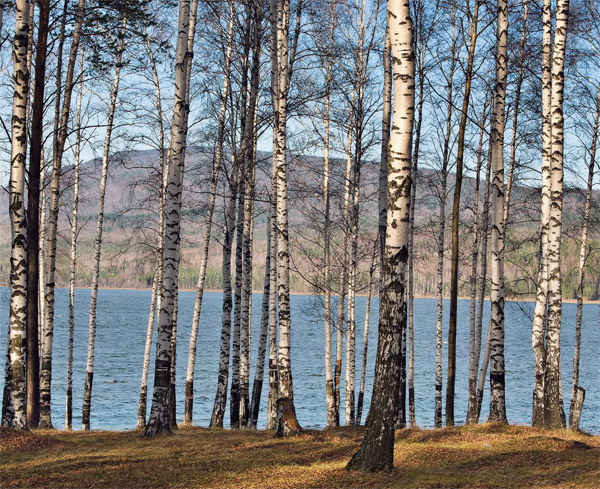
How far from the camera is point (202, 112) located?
54.9 ft

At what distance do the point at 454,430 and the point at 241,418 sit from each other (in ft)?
24.0

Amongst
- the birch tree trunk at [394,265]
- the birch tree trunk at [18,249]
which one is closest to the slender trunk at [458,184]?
the birch tree trunk at [394,265]

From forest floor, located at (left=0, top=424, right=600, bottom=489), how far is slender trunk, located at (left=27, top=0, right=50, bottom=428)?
115 inches

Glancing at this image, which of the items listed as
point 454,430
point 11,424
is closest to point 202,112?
point 11,424

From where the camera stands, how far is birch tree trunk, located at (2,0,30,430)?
986cm

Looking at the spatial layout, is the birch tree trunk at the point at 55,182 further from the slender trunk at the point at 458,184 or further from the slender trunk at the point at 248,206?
the slender trunk at the point at 458,184

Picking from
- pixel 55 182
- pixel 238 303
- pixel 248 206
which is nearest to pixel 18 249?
pixel 55 182

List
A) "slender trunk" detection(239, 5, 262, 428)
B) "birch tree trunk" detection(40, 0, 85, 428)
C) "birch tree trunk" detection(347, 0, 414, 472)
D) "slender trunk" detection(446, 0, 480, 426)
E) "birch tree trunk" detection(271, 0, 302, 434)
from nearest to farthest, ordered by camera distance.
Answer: "birch tree trunk" detection(347, 0, 414, 472) → "birch tree trunk" detection(271, 0, 302, 434) → "slender trunk" detection(446, 0, 480, 426) → "slender trunk" detection(239, 5, 262, 428) → "birch tree trunk" detection(40, 0, 85, 428)

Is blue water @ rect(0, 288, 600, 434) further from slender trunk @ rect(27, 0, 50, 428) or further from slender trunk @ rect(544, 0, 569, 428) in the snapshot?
slender trunk @ rect(544, 0, 569, 428)

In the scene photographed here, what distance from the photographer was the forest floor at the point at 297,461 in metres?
6.82

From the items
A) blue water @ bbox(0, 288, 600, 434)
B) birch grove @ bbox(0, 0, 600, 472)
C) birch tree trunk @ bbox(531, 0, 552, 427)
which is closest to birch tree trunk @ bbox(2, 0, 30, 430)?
birch grove @ bbox(0, 0, 600, 472)

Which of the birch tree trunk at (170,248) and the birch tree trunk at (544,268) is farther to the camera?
the birch tree trunk at (544,268)

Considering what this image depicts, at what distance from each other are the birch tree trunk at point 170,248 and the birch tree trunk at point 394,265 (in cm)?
461

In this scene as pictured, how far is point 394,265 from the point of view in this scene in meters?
6.84
